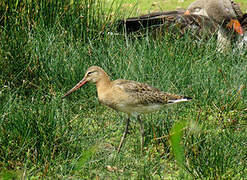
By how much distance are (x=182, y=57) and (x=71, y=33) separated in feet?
5.84

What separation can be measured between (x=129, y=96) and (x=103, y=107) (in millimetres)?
1173

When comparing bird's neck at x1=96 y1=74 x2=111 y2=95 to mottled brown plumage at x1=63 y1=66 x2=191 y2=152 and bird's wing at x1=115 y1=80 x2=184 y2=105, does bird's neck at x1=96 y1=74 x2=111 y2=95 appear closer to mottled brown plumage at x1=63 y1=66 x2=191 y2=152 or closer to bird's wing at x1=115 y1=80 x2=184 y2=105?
mottled brown plumage at x1=63 y1=66 x2=191 y2=152

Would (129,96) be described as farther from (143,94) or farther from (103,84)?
(103,84)

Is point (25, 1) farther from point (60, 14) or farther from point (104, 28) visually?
point (104, 28)

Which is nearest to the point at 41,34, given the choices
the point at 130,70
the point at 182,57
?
the point at 130,70

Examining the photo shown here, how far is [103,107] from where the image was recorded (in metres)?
5.82

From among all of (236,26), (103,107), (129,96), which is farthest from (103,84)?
(236,26)

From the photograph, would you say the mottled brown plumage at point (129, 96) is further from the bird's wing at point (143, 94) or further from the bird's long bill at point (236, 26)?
the bird's long bill at point (236, 26)

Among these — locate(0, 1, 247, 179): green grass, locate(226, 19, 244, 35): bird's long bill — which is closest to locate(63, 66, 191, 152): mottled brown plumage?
locate(0, 1, 247, 179): green grass

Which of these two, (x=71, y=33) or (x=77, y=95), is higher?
(x=71, y=33)

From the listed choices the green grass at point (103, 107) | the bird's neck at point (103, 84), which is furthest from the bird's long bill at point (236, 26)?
the bird's neck at point (103, 84)

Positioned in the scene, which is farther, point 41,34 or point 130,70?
point 41,34

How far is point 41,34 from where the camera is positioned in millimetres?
6648

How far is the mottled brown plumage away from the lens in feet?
15.5
